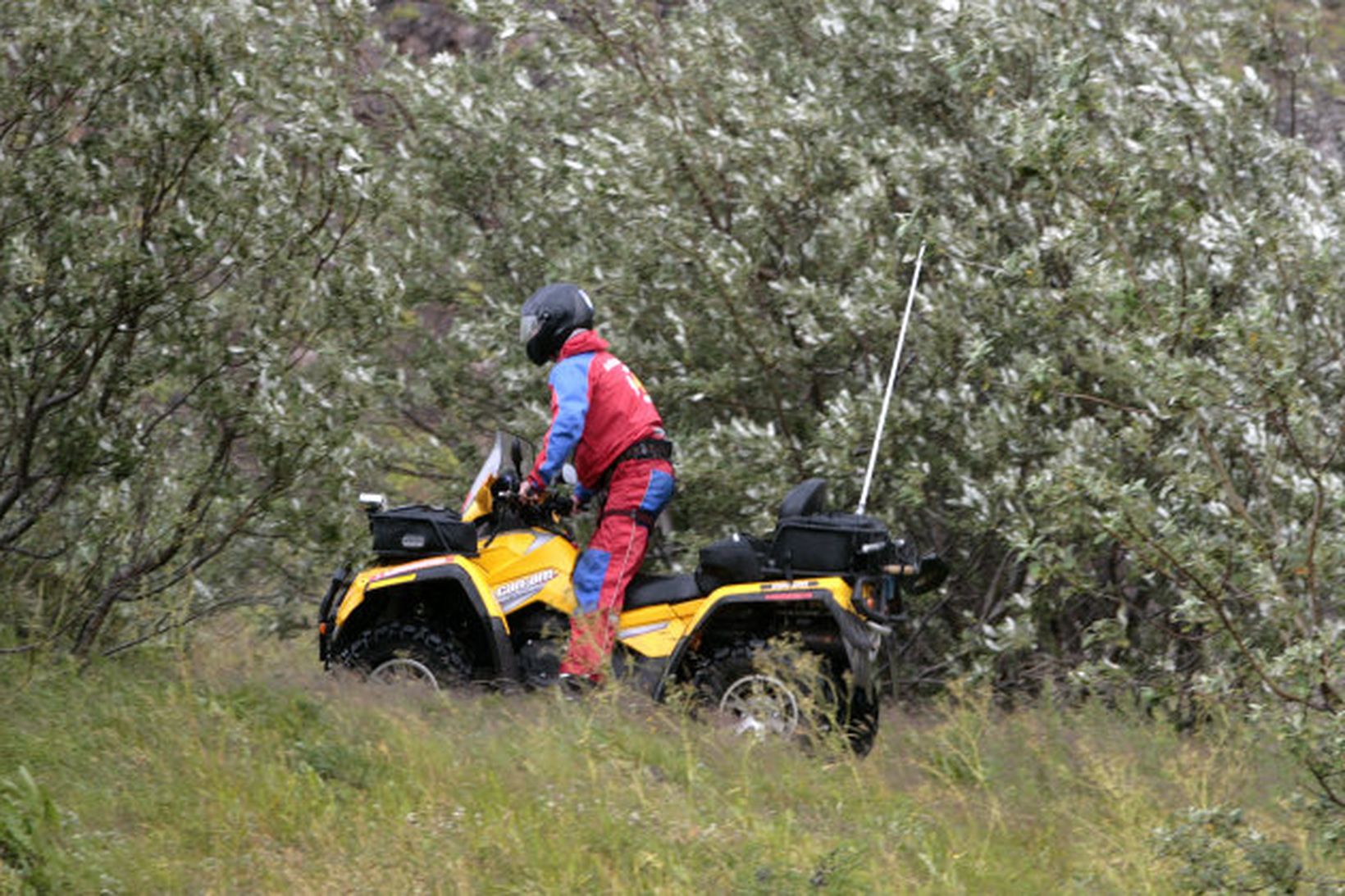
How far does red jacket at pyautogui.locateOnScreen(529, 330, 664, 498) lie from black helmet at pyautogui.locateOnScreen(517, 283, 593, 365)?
70 millimetres

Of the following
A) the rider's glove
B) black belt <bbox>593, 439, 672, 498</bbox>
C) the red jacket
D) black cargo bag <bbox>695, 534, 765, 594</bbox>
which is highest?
the red jacket

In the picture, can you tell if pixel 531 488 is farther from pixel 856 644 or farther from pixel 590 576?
pixel 856 644

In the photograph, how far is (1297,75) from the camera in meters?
10.8

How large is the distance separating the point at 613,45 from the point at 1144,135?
3642mm

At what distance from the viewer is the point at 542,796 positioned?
641 centimetres

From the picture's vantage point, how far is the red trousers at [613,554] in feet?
25.7

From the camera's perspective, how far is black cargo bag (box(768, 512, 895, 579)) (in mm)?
7621

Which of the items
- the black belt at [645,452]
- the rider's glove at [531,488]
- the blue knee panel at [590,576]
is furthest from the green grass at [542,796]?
the black belt at [645,452]

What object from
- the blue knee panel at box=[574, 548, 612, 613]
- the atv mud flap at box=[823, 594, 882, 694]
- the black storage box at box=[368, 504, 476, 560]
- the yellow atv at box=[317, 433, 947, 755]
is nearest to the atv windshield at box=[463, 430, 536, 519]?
the yellow atv at box=[317, 433, 947, 755]

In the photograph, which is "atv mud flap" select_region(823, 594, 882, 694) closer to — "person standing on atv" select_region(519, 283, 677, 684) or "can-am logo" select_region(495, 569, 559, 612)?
"person standing on atv" select_region(519, 283, 677, 684)

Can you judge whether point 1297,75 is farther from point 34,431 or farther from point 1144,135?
point 34,431

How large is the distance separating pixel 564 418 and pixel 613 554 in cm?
65

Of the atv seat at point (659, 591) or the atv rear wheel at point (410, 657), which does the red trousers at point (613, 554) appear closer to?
the atv seat at point (659, 591)

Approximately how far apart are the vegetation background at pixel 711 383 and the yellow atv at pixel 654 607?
43 cm
